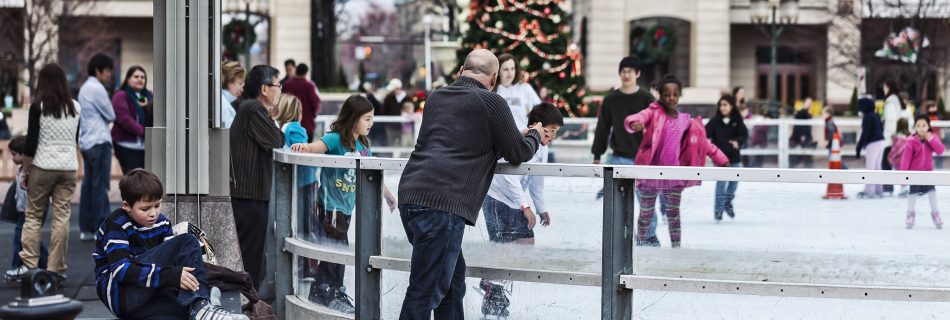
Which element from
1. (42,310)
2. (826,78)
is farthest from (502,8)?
(826,78)

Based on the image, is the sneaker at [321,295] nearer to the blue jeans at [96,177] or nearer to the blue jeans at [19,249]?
the blue jeans at [19,249]

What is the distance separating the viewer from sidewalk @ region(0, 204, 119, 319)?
392 inches

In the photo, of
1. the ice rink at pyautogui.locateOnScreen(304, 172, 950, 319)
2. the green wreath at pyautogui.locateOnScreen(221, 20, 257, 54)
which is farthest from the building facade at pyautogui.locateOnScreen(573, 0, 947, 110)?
the ice rink at pyautogui.locateOnScreen(304, 172, 950, 319)

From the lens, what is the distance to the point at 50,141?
11117mm

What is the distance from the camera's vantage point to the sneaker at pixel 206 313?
6.71 metres

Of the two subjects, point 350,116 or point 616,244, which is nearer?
point 616,244

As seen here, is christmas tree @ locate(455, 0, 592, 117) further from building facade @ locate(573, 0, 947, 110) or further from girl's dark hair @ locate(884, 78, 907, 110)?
building facade @ locate(573, 0, 947, 110)

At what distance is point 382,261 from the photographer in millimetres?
8008

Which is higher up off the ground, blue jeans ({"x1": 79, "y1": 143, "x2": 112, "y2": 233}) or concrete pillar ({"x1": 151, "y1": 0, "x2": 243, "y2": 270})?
concrete pillar ({"x1": 151, "y1": 0, "x2": 243, "y2": 270})

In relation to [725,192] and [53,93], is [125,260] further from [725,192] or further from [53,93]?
[53,93]

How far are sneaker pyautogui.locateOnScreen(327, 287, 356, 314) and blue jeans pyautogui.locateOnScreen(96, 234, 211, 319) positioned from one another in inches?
66.4

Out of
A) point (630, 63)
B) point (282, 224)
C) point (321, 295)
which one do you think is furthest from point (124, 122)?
point (321, 295)

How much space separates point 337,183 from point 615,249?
6.03 feet

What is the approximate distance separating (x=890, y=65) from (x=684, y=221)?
44324 mm
